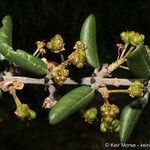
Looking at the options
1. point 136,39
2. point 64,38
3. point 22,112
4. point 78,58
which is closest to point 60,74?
point 78,58

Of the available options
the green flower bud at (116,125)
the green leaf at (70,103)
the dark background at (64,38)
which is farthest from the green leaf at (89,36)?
the dark background at (64,38)

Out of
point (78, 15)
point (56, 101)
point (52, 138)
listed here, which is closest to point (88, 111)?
point (56, 101)

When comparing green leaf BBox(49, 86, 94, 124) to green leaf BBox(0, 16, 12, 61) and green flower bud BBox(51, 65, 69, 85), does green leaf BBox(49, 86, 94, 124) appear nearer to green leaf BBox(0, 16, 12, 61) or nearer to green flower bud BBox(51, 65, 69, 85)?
green flower bud BBox(51, 65, 69, 85)

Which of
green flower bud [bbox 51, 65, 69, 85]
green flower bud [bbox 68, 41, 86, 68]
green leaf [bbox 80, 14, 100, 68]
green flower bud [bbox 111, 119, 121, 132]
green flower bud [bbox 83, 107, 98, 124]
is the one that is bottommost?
green flower bud [bbox 111, 119, 121, 132]

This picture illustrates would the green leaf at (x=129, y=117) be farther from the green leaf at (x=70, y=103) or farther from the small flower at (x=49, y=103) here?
the small flower at (x=49, y=103)

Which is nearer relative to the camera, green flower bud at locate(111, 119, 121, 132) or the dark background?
green flower bud at locate(111, 119, 121, 132)

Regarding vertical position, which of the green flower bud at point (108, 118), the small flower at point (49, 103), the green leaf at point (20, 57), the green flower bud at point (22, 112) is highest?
the green leaf at point (20, 57)

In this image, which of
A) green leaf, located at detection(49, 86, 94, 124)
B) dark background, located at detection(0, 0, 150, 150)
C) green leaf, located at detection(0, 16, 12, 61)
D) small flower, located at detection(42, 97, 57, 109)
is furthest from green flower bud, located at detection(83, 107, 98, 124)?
dark background, located at detection(0, 0, 150, 150)
